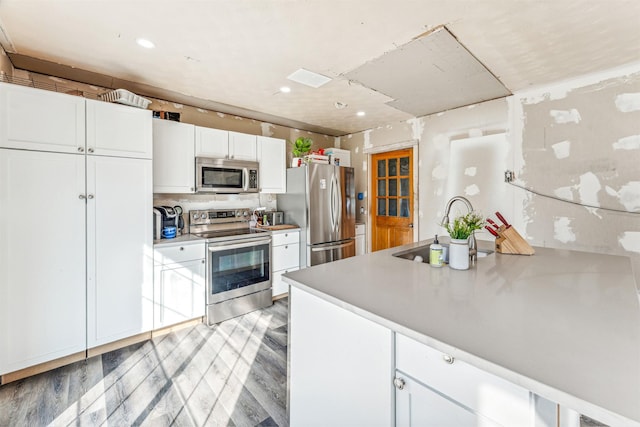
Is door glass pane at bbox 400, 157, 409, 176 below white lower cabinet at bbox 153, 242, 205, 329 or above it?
above

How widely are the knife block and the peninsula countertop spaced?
0.22 m

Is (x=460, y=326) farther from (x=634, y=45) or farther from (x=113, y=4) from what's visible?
(x=634, y=45)

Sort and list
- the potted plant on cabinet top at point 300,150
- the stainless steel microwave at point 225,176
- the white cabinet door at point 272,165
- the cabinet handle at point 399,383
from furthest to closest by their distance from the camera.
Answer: the potted plant on cabinet top at point 300,150, the white cabinet door at point 272,165, the stainless steel microwave at point 225,176, the cabinet handle at point 399,383

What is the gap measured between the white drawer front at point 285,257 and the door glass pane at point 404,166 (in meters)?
1.91

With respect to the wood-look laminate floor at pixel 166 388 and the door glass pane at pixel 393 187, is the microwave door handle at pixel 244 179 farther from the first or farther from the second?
the door glass pane at pixel 393 187

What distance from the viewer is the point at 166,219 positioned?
2.92 m

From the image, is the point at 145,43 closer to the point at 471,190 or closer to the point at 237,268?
the point at 237,268

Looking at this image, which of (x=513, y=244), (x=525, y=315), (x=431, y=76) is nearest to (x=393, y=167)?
(x=431, y=76)

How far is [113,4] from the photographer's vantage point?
5.36 feet

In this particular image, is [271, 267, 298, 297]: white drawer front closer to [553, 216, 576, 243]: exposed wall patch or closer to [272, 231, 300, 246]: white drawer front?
[272, 231, 300, 246]: white drawer front

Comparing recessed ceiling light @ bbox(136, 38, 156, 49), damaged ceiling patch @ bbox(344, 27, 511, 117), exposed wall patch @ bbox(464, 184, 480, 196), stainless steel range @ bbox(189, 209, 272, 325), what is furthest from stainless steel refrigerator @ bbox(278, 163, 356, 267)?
recessed ceiling light @ bbox(136, 38, 156, 49)

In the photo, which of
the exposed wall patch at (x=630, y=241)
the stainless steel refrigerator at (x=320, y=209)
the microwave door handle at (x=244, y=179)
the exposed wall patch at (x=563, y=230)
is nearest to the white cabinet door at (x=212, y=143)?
the microwave door handle at (x=244, y=179)

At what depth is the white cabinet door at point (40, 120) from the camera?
1.90m

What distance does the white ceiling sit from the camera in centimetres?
167
